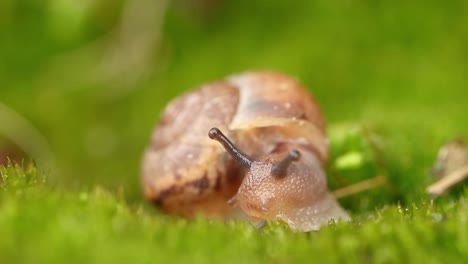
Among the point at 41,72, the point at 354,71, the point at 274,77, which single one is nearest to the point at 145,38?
the point at 41,72

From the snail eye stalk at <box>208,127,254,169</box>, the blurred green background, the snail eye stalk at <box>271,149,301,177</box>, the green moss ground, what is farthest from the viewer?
the blurred green background

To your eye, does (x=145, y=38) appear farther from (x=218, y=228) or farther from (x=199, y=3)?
(x=218, y=228)

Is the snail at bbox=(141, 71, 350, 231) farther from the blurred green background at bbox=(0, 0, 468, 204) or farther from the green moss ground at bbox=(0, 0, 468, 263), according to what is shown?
the blurred green background at bbox=(0, 0, 468, 204)

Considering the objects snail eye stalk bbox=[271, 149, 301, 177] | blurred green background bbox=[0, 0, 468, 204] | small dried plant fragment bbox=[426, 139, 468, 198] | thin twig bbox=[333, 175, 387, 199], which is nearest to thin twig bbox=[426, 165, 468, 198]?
small dried plant fragment bbox=[426, 139, 468, 198]

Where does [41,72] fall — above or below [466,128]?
above

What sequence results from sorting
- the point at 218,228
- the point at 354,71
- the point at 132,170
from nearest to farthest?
the point at 218,228
the point at 132,170
the point at 354,71

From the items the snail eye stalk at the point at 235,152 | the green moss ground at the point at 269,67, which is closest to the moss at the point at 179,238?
the snail eye stalk at the point at 235,152
